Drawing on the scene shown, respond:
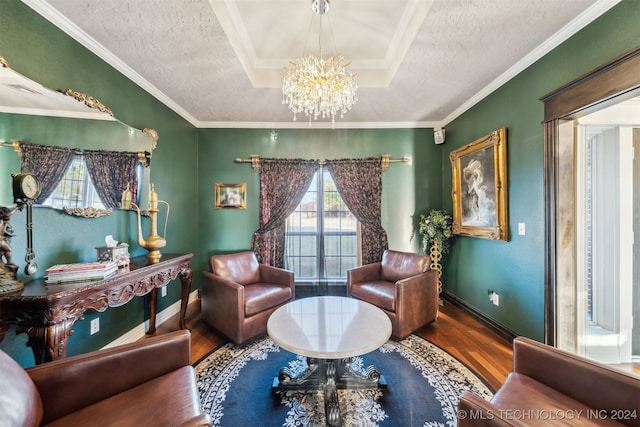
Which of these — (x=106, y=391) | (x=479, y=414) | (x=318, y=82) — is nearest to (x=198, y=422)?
(x=106, y=391)

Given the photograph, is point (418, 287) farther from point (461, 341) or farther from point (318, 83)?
point (318, 83)

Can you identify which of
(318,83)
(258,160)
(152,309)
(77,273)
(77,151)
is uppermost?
(318,83)

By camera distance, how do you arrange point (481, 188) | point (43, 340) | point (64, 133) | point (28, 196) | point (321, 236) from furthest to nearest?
point (321, 236), point (481, 188), point (64, 133), point (28, 196), point (43, 340)

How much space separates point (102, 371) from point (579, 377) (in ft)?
7.38

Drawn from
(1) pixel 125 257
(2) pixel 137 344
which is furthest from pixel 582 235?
(1) pixel 125 257

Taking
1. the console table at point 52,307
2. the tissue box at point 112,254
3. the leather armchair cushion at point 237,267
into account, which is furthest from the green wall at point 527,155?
the tissue box at point 112,254

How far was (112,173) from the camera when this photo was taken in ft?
7.09

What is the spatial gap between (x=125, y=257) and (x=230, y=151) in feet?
7.12

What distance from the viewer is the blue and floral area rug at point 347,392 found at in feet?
5.10

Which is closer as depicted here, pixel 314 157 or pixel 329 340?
pixel 329 340

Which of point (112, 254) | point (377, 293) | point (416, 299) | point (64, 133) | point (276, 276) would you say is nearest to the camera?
point (64, 133)

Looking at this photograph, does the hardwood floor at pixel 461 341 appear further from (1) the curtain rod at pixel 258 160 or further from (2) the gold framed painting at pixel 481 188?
(1) the curtain rod at pixel 258 160

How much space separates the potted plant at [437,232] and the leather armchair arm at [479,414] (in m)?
2.61

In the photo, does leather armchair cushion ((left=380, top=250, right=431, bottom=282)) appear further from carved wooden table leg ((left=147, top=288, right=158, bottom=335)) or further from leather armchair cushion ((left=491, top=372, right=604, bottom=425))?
carved wooden table leg ((left=147, top=288, right=158, bottom=335))
